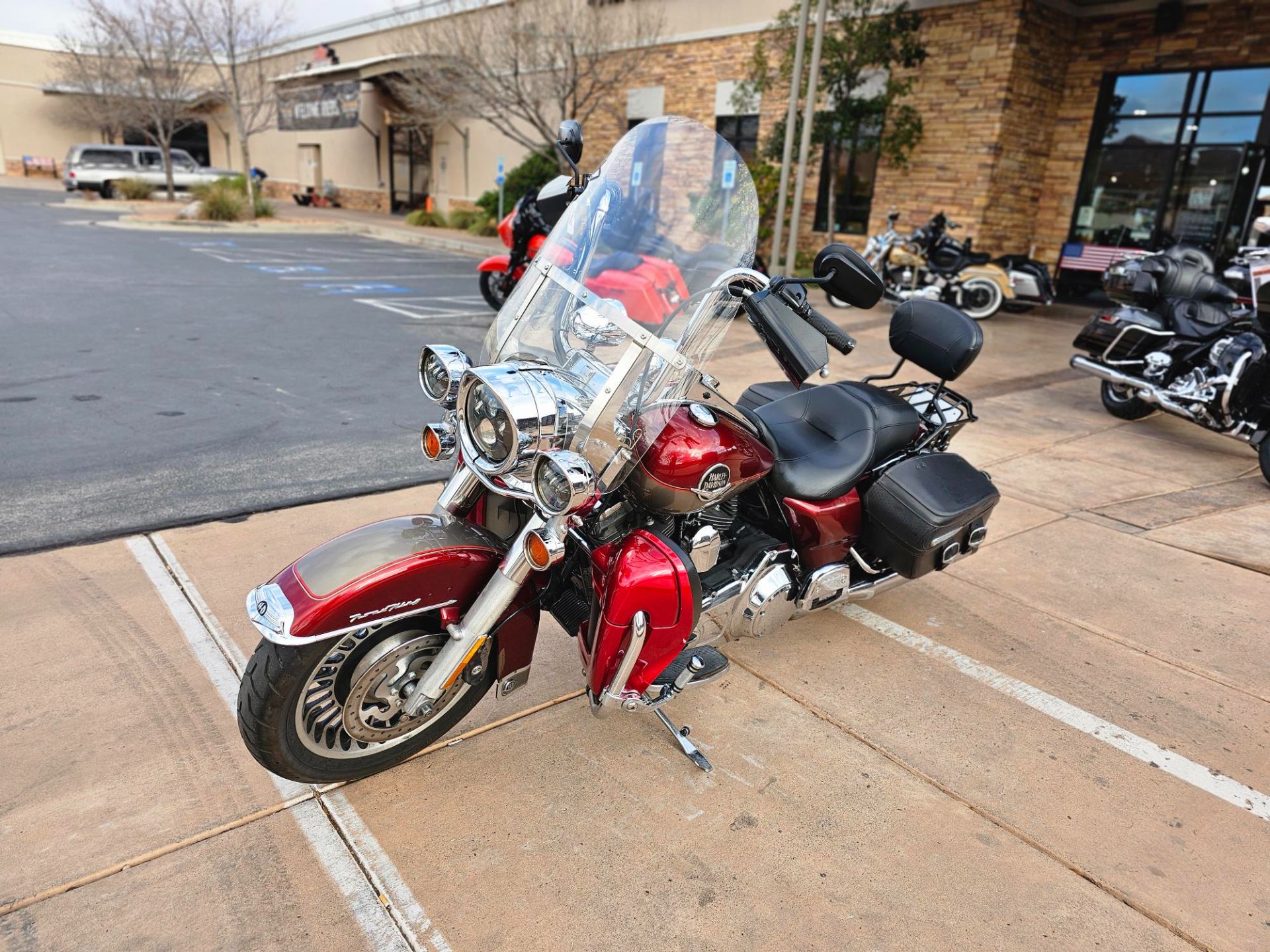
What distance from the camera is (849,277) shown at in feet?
7.30

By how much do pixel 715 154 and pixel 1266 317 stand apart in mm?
5876

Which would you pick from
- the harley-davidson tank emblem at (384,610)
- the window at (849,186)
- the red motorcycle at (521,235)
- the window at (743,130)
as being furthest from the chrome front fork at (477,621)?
the window at (743,130)

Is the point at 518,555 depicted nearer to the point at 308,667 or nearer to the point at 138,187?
the point at 308,667

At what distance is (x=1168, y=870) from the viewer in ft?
7.75

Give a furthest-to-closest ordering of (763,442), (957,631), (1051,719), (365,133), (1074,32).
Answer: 1. (365,133)
2. (1074,32)
3. (957,631)
4. (1051,719)
5. (763,442)

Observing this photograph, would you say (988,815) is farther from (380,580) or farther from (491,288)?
(491,288)

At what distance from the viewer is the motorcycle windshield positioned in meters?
2.20

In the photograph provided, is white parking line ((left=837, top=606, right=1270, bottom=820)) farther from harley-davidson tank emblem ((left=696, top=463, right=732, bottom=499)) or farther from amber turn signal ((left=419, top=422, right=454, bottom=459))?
amber turn signal ((left=419, top=422, right=454, bottom=459))

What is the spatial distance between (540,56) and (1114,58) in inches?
434

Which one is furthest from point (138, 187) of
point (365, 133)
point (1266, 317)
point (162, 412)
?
point (1266, 317)

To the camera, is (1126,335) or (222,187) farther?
(222,187)

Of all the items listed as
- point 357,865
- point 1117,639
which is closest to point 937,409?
point 1117,639

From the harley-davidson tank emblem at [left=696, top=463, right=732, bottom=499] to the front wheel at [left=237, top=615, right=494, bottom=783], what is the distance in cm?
88

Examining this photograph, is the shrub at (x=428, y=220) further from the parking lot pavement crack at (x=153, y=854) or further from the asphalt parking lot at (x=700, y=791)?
the parking lot pavement crack at (x=153, y=854)
